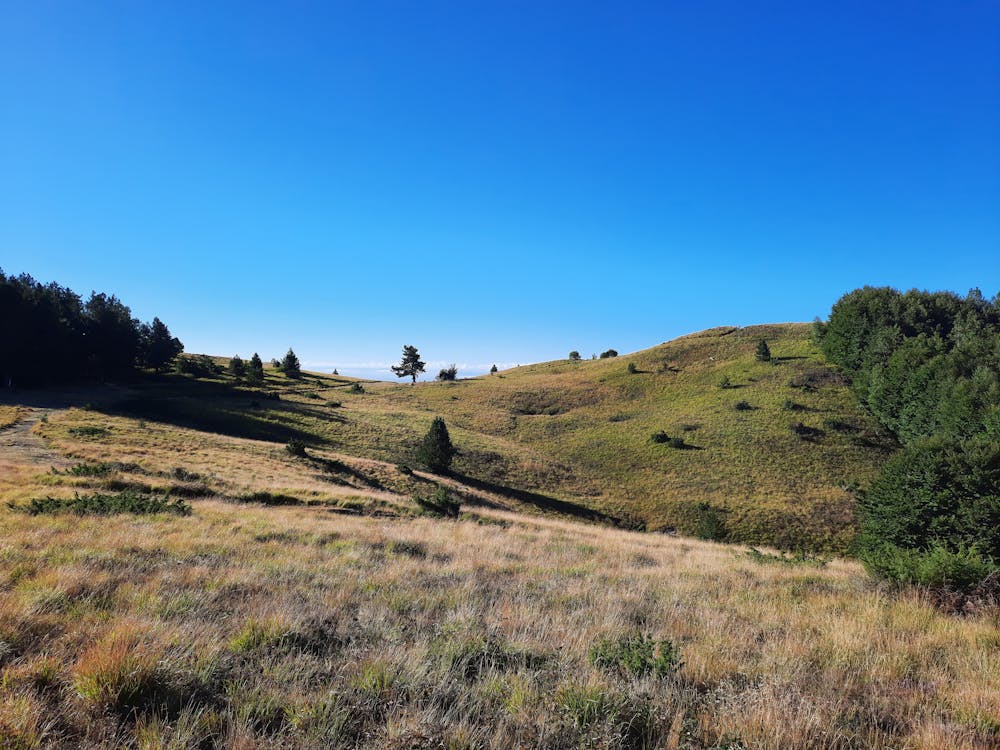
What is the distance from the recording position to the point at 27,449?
77.3 ft

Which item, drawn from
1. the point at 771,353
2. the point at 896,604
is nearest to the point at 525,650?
the point at 896,604

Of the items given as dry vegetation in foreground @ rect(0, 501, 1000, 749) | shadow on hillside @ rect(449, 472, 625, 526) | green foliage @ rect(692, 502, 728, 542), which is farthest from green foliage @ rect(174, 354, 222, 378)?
dry vegetation in foreground @ rect(0, 501, 1000, 749)

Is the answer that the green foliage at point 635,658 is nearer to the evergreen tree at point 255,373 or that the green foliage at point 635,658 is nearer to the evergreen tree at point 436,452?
the evergreen tree at point 436,452

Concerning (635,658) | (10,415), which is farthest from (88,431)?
(635,658)

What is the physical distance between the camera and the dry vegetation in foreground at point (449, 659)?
10.8 feet

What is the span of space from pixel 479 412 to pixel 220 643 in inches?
2402

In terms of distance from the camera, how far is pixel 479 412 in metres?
65.4

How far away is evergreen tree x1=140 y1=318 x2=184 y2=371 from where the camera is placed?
7344 centimetres

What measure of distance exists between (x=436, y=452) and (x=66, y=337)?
57510 mm

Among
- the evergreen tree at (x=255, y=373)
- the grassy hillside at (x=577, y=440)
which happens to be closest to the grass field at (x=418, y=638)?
the grassy hillside at (x=577, y=440)

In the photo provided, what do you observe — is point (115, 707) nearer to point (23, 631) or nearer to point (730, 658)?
point (23, 631)

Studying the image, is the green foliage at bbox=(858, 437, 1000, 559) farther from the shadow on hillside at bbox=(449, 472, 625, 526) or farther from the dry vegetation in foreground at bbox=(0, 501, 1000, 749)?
the shadow on hillside at bbox=(449, 472, 625, 526)

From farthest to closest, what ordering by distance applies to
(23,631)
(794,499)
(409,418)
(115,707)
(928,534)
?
(409,418) → (794,499) → (928,534) → (23,631) → (115,707)

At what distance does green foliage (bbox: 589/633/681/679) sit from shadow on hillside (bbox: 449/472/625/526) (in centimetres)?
2917
